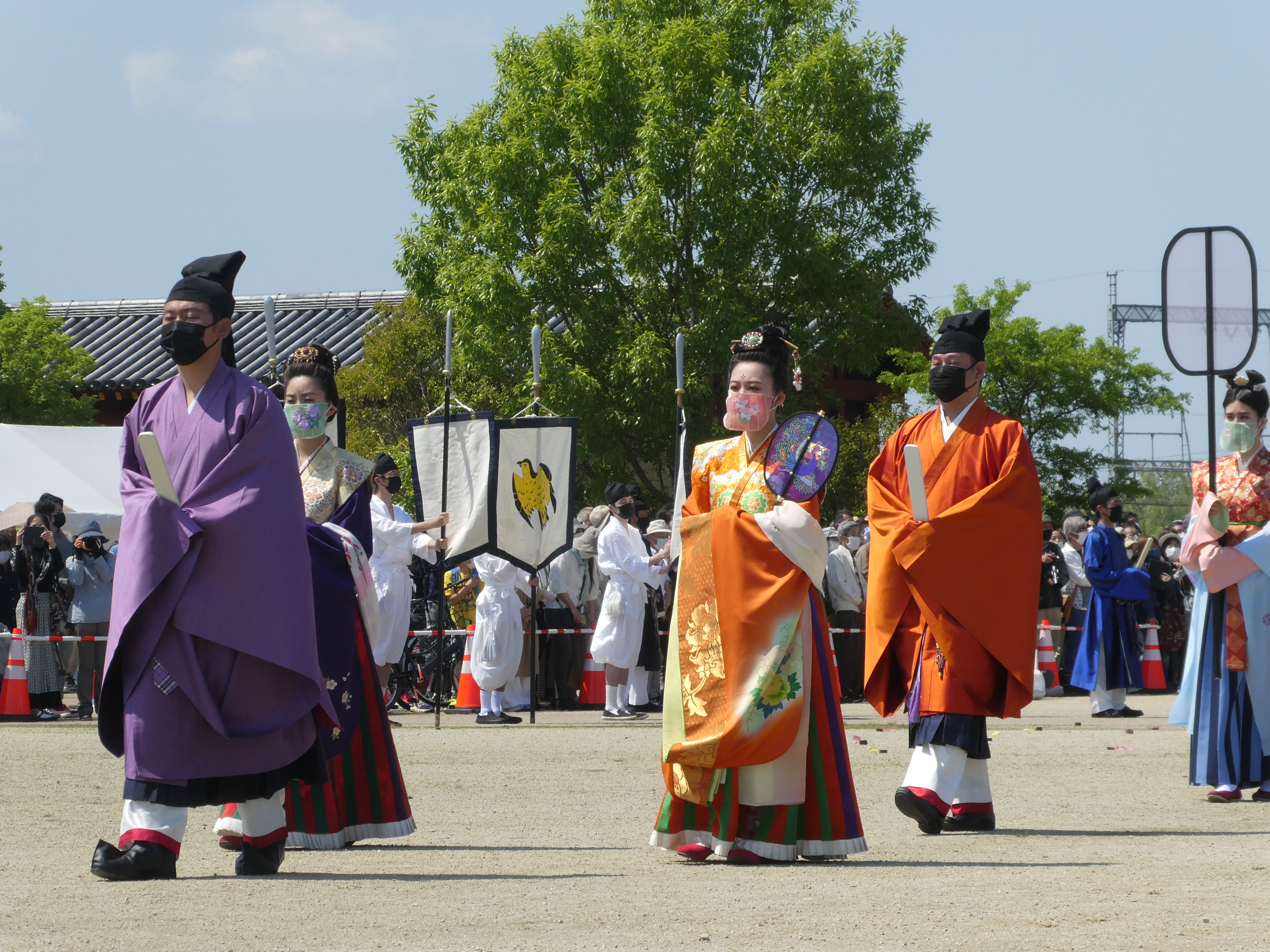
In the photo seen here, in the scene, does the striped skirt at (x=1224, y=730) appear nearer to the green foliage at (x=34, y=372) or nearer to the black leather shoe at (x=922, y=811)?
the black leather shoe at (x=922, y=811)

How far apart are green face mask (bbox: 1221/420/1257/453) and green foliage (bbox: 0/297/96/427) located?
19759mm

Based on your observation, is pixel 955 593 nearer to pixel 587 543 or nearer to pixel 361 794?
pixel 361 794

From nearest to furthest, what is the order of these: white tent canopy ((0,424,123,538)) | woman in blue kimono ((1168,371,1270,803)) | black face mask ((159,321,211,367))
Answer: black face mask ((159,321,211,367)) < woman in blue kimono ((1168,371,1270,803)) < white tent canopy ((0,424,123,538))

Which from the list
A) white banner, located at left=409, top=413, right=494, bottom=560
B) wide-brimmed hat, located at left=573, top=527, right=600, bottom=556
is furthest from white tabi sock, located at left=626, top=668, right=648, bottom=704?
white banner, located at left=409, top=413, right=494, bottom=560

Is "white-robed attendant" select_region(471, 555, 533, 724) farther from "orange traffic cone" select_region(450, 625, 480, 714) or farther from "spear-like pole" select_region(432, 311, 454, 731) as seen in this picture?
"spear-like pole" select_region(432, 311, 454, 731)

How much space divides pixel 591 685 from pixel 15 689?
16.5ft

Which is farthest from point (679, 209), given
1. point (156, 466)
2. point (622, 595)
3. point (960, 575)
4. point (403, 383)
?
point (156, 466)

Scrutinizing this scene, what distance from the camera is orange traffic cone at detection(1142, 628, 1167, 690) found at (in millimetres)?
17625

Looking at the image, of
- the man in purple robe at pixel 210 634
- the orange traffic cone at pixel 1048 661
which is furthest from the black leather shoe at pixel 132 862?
the orange traffic cone at pixel 1048 661

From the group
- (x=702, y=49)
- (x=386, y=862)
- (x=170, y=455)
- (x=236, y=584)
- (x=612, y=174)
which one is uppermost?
(x=702, y=49)

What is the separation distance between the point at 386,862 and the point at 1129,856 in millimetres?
2659

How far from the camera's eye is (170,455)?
5.68m

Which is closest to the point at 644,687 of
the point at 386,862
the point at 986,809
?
the point at 986,809

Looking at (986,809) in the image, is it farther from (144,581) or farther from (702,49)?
(702,49)
